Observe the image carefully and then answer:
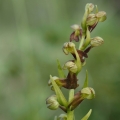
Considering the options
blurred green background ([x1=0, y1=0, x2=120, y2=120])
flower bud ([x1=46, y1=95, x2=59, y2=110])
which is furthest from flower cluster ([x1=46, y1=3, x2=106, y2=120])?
blurred green background ([x1=0, y1=0, x2=120, y2=120])

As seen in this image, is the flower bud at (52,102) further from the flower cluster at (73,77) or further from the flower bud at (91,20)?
the flower bud at (91,20)

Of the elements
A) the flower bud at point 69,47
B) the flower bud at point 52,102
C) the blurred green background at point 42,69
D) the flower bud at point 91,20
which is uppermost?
the flower bud at point 91,20

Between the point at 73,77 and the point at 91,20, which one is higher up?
the point at 91,20

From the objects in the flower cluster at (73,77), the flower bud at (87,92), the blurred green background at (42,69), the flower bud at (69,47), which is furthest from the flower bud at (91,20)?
the blurred green background at (42,69)

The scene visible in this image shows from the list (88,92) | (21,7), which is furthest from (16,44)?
(88,92)

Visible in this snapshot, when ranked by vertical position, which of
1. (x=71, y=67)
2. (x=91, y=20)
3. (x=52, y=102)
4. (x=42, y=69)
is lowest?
(x=42, y=69)

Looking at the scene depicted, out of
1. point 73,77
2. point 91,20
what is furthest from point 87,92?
point 91,20

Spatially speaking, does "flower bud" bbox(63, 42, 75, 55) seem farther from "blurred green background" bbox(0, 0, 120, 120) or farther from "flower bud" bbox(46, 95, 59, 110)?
"blurred green background" bbox(0, 0, 120, 120)

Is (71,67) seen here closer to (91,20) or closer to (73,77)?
(73,77)

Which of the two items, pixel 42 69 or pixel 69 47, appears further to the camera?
pixel 42 69

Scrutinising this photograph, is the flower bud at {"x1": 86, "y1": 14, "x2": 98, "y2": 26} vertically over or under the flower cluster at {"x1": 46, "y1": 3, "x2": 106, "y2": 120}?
over

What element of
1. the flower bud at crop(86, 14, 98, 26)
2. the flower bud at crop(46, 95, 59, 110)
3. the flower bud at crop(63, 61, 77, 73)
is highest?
the flower bud at crop(86, 14, 98, 26)
